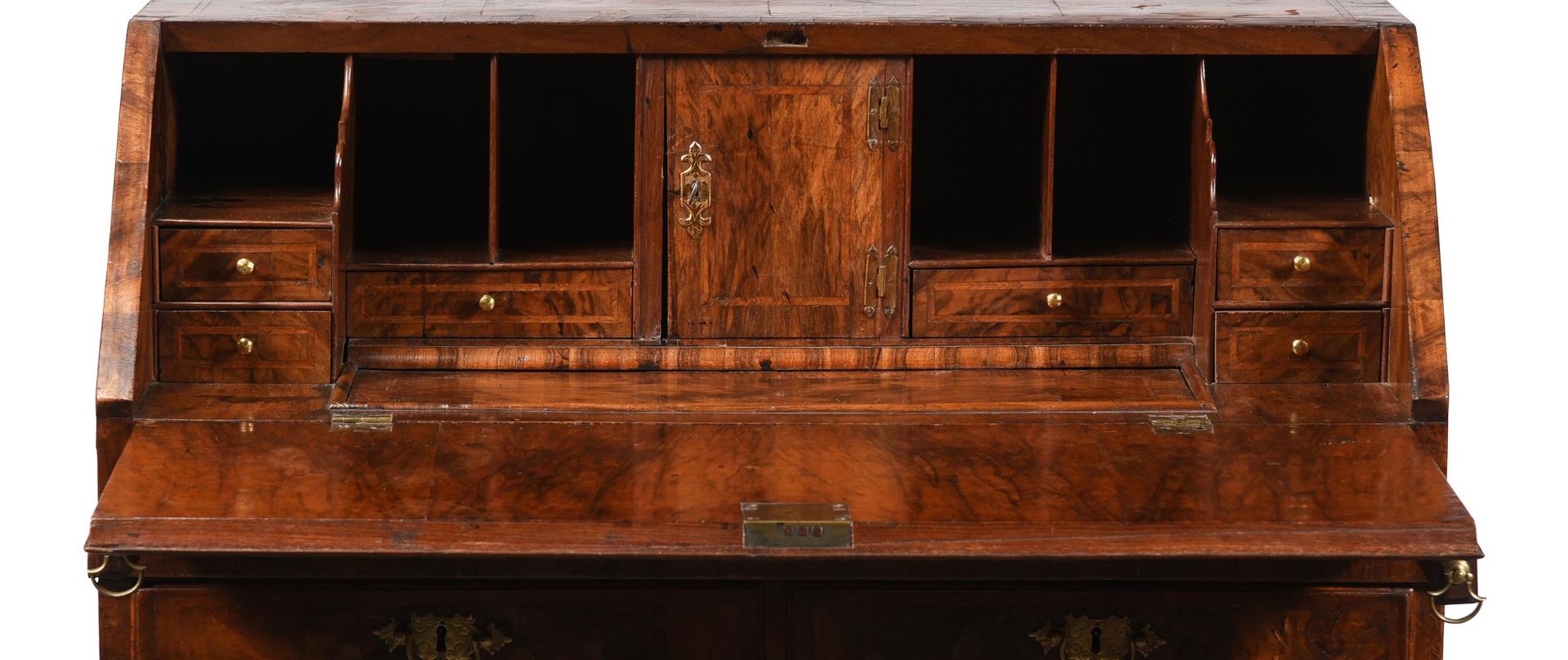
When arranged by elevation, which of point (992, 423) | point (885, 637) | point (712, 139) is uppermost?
point (712, 139)

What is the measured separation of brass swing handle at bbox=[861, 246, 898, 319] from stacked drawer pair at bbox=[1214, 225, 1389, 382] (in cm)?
60

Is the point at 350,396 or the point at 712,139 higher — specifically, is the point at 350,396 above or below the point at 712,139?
below

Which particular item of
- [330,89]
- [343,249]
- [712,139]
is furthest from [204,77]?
[712,139]

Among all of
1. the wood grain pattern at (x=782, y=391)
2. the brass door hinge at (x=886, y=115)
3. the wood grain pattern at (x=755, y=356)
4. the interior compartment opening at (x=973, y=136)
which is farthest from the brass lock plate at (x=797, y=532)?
the interior compartment opening at (x=973, y=136)

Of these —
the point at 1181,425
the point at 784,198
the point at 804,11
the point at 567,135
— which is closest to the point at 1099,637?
the point at 1181,425

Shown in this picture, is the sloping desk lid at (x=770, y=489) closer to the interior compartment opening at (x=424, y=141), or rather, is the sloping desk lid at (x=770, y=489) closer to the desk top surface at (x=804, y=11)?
the desk top surface at (x=804, y=11)

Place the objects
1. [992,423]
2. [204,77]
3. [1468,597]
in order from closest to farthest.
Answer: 1. [1468,597]
2. [992,423]
3. [204,77]

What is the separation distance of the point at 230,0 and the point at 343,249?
533 mm

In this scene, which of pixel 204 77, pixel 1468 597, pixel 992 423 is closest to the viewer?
pixel 1468 597

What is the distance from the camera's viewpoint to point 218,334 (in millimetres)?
4984

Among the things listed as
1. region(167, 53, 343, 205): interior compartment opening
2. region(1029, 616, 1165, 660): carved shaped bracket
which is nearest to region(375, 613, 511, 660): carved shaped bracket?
region(1029, 616, 1165, 660): carved shaped bracket

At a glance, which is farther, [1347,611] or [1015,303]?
[1015,303]

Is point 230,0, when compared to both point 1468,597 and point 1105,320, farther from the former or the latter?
point 1468,597

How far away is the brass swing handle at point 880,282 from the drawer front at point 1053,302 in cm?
4
